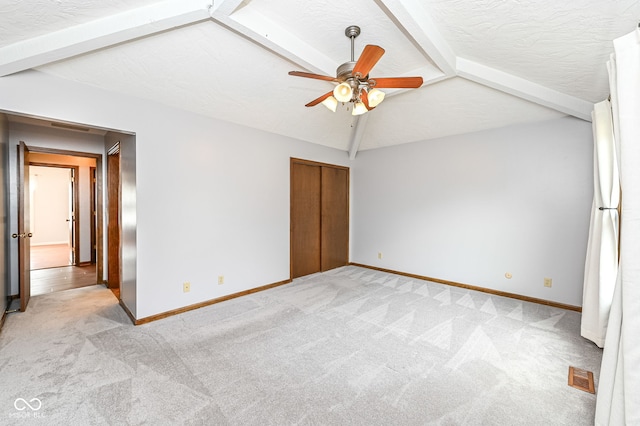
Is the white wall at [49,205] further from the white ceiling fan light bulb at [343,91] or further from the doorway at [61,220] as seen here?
the white ceiling fan light bulb at [343,91]

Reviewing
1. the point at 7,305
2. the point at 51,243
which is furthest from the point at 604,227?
the point at 51,243

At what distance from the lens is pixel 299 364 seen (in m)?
2.20

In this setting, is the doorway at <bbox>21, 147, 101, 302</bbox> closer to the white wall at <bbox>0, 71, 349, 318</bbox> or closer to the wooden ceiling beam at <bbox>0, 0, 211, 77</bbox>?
the white wall at <bbox>0, 71, 349, 318</bbox>

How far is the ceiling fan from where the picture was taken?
73.1 inches

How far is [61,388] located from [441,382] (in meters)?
2.73

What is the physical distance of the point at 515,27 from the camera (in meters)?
1.99

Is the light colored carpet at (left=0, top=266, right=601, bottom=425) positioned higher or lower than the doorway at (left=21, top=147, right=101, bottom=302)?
lower

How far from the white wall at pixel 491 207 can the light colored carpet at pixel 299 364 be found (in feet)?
2.05

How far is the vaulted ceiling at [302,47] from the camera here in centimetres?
184

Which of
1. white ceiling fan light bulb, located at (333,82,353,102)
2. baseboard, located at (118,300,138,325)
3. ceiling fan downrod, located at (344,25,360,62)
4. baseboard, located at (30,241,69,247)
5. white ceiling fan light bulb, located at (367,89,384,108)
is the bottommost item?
baseboard, located at (118,300,138,325)

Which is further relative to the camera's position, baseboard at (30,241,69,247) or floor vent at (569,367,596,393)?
baseboard at (30,241,69,247)

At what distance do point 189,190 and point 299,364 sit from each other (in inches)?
90.4

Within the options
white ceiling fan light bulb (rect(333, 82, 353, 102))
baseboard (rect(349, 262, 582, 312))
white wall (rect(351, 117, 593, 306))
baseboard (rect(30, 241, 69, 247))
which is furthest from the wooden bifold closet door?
baseboard (rect(30, 241, 69, 247))

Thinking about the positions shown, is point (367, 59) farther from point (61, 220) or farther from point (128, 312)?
point (61, 220)
